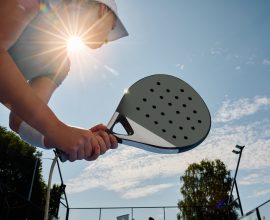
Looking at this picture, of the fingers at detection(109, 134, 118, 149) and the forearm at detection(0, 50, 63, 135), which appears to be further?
the fingers at detection(109, 134, 118, 149)

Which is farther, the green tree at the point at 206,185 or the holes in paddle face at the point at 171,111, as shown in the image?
the green tree at the point at 206,185

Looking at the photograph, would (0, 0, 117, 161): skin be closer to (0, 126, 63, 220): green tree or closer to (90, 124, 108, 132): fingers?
(90, 124, 108, 132): fingers

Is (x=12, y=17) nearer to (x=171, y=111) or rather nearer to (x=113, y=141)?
(x=113, y=141)

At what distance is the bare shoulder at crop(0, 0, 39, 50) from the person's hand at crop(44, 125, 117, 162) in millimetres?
262

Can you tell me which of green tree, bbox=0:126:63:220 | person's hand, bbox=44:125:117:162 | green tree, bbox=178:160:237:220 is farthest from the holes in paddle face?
green tree, bbox=178:160:237:220

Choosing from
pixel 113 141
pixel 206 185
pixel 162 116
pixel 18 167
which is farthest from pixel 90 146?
pixel 206 185

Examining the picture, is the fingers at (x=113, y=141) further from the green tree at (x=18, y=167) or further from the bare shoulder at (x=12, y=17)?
the green tree at (x=18, y=167)

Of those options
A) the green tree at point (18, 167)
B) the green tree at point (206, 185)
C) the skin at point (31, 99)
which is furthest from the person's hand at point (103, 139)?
the green tree at point (206, 185)

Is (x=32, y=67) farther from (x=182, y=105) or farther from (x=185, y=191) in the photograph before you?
(x=185, y=191)

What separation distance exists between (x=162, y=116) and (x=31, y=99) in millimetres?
555

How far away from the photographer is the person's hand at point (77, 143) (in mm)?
794

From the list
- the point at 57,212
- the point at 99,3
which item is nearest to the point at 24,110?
the point at 99,3

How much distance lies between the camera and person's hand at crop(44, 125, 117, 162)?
0.79 m

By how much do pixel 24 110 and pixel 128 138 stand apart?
436 mm
